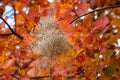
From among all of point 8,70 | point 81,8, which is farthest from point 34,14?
point 8,70

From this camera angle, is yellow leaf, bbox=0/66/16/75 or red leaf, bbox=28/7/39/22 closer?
yellow leaf, bbox=0/66/16/75

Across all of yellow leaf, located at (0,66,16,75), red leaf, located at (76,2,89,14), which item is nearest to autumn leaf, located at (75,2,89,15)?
red leaf, located at (76,2,89,14)

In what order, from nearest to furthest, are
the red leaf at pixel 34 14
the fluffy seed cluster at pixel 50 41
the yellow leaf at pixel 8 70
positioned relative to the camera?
the fluffy seed cluster at pixel 50 41, the yellow leaf at pixel 8 70, the red leaf at pixel 34 14

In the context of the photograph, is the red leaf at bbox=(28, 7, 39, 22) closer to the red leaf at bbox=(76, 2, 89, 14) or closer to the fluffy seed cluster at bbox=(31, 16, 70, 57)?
the red leaf at bbox=(76, 2, 89, 14)

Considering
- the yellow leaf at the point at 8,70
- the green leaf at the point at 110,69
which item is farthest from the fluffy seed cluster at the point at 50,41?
the green leaf at the point at 110,69

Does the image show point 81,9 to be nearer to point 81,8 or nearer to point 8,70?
point 81,8

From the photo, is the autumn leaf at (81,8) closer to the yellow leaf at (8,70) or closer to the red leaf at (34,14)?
the red leaf at (34,14)

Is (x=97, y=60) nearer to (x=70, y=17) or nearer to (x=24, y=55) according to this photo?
(x=70, y=17)

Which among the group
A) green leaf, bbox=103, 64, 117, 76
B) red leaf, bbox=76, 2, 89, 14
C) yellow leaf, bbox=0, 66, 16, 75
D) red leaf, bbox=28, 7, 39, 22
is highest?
red leaf, bbox=28, 7, 39, 22

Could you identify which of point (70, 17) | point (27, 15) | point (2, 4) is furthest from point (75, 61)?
point (2, 4)
